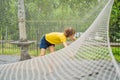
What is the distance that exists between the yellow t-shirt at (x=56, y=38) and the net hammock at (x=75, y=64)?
134 cm

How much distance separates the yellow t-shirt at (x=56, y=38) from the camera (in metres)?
5.24

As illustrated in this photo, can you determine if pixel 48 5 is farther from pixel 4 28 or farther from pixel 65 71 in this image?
pixel 65 71

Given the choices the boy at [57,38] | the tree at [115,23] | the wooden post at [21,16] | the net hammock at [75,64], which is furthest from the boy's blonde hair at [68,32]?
the tree at [115,23]

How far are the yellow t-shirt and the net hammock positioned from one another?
134 centimetres

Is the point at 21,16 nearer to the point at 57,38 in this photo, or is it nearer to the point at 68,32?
the point at 57,38

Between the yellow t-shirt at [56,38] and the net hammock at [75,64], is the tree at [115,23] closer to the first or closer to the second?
the yellow t-shirt at [56,38]

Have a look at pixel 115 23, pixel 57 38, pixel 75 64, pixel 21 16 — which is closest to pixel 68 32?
pixel 57 38

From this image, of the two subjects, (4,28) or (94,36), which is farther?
(4,28)

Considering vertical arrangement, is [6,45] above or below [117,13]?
below

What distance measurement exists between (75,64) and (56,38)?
1824mm

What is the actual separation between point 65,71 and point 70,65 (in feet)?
0.27

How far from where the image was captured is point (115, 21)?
1035 centimetres

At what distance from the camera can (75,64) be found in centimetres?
373

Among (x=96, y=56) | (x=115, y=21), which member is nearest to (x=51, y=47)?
(x=96, y=56)
